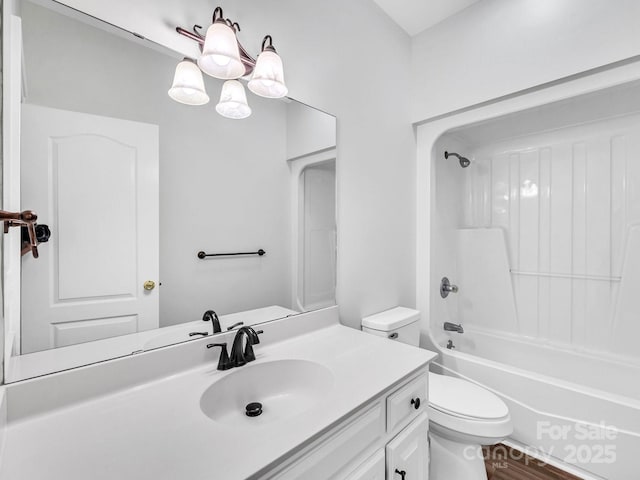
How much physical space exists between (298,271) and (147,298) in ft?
2.10

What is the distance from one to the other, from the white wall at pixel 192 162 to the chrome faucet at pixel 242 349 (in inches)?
6.3

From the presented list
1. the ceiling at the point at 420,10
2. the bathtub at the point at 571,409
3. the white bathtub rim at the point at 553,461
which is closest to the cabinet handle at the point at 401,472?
the bathtub at the point at 571,409

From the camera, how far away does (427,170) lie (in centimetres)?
209

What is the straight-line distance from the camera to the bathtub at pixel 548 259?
1562mm

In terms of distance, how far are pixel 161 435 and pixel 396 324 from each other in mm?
1262

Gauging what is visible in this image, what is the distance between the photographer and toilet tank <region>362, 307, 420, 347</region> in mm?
1617

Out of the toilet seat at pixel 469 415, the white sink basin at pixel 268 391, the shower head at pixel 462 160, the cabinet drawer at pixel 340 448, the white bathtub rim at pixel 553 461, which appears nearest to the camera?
the cabinet drawer at pixel 340 448

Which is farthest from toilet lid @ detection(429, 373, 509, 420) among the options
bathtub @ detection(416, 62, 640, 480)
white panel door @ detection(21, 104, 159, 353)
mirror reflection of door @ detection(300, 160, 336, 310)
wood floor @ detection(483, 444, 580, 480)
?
white panel door @ detection(21, 104, 159, 353)

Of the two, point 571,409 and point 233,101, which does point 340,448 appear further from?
point 571,409

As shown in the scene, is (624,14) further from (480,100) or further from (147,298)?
(147,298)

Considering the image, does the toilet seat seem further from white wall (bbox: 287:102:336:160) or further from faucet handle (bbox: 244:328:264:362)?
white wall (bbox: 287:102:336:160)

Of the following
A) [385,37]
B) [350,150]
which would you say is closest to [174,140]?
[350,150]

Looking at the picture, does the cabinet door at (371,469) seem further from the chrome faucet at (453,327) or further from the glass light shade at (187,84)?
the chrome faucet at (453,327)

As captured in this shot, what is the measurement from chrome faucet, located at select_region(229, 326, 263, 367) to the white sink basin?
26mm
